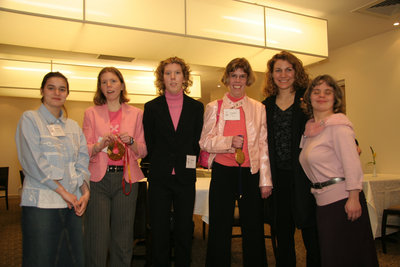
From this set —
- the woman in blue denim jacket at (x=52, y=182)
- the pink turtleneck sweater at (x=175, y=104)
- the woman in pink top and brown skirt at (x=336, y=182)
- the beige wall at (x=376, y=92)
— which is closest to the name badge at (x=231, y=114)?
the pink turtleneck sweater at (x=175, y=104)

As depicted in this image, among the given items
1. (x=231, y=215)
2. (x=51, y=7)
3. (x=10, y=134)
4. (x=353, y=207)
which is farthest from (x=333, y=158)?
(x=10, y=134)

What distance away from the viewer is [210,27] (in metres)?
3.41

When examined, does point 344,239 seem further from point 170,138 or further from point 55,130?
point 55,130

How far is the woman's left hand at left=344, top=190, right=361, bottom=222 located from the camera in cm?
174

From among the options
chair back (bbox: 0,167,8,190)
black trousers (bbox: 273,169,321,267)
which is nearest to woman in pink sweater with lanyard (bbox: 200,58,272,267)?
black trousers (bbox: 273,169,321,267)

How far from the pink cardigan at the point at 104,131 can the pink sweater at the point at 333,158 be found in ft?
4.01

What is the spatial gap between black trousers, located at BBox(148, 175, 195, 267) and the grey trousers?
180 millimetres

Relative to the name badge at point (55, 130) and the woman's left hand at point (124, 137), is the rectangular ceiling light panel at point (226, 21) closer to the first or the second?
the woman's left hand at point (124, 137)

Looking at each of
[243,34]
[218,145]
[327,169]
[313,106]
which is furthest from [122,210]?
[243,34]

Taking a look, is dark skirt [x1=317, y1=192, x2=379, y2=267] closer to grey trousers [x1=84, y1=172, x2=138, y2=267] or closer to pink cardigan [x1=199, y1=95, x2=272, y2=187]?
pink cardigan [x1=199, y1=95, x2=272, y2=187]

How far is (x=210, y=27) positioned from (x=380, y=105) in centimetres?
355

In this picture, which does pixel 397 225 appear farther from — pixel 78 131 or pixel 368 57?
pixel 78 131

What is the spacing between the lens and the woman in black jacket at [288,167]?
6.88ft

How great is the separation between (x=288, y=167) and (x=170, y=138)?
0.92 metres
